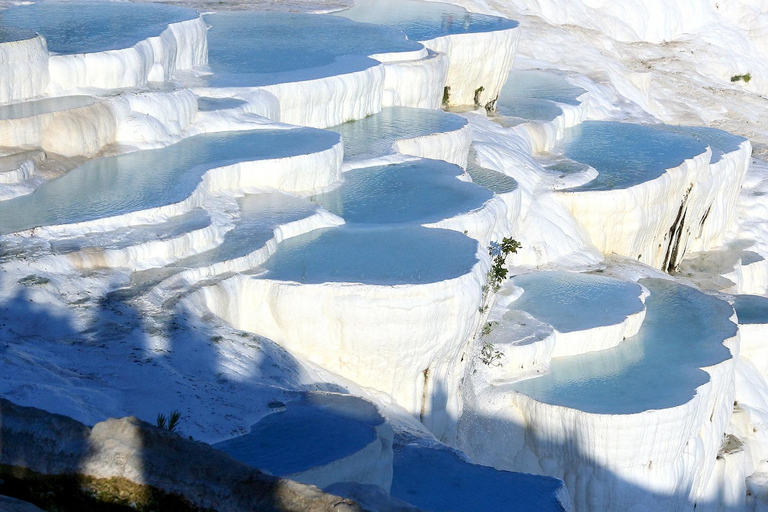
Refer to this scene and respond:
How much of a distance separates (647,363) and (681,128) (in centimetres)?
729

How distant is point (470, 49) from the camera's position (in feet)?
46.5

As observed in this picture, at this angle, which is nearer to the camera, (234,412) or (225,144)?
(234,412)

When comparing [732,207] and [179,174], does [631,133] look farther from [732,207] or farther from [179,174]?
[179,174]

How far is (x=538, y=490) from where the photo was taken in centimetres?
634

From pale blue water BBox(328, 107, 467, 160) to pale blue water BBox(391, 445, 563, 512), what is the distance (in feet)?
14.6

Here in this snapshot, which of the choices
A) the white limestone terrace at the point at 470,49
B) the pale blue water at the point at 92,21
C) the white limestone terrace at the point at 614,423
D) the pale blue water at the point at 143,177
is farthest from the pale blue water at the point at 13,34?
the white limestone terrace at the point at 470,49

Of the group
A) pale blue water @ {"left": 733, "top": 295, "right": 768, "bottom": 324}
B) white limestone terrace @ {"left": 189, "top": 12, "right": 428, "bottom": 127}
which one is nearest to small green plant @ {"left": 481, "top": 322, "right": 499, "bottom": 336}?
white limestone terrace @ {"left": 189, "top": 12, "right": 428, "bottom": 127}

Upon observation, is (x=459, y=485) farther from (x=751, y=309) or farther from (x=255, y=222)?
(x=751, y=309)

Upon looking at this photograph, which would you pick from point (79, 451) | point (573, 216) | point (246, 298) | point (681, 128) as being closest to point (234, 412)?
point (246, 298)

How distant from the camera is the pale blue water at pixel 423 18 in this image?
14.8 meters

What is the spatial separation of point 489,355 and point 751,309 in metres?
4.80

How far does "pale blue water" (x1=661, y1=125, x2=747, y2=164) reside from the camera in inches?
582

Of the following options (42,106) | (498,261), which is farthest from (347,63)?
(498,261)

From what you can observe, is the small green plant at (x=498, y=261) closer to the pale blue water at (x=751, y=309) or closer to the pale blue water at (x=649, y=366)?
the pale blue water at (x=649, y=366)
